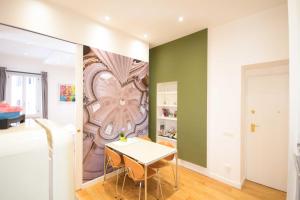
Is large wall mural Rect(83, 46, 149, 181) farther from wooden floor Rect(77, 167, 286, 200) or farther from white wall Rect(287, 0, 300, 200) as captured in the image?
white wall Rect(287, 0, 300, 200)

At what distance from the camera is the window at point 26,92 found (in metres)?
4.50

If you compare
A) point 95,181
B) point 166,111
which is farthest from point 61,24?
point 166,111

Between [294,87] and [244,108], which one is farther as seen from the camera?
[244,108]

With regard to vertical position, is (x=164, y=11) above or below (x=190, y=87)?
above

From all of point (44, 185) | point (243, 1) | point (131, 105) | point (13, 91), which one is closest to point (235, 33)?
point (243, 1)

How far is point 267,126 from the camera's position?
2629 mm

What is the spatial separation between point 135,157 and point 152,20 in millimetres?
2468

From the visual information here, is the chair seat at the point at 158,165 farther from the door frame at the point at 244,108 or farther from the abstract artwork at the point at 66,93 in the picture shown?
the abstract artwork at the point at 66,93

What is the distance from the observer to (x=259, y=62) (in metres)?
2.41

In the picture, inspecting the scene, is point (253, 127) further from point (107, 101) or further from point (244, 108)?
point (107, 101)

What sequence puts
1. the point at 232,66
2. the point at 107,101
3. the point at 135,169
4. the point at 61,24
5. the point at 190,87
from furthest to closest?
the point at 190,87 → the point at 107,101 → the point at 232,66 → the point at 61,24 → the point at 135,169

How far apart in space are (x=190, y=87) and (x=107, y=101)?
185cm

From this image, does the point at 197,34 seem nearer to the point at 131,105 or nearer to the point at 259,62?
the point at 259,62

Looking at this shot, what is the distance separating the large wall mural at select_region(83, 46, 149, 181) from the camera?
2631 millimetres
